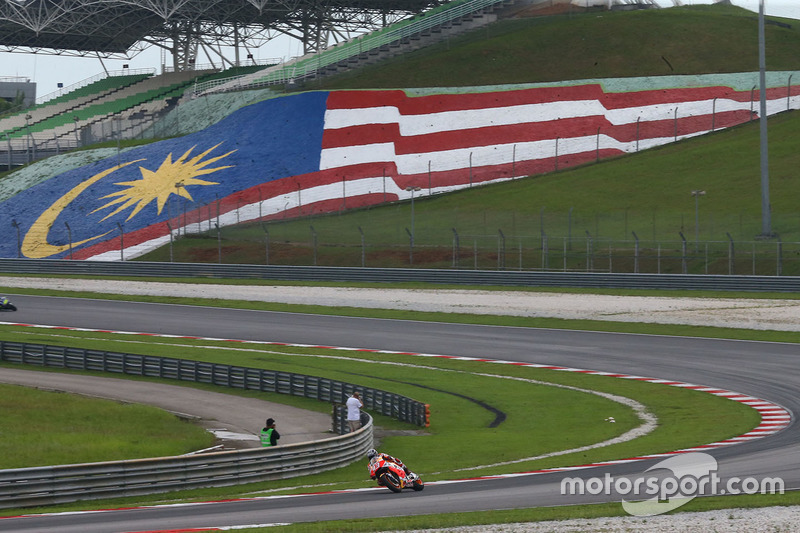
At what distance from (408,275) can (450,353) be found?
1749cm

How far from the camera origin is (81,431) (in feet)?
76.2

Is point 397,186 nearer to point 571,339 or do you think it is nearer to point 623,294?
point 623,294

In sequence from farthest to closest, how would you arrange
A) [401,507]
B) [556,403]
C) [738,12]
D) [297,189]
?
[738,12]
[297,189]
[556,403]
[401,507]

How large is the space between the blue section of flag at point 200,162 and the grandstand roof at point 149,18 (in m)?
12.9

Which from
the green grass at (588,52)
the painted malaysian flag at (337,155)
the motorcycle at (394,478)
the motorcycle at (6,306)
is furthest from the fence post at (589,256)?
the motorcycle at (394,478)

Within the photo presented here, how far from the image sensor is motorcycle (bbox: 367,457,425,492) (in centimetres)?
1672

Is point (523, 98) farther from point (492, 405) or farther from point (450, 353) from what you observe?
point (492, 405)

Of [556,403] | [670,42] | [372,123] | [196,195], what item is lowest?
[556,403]

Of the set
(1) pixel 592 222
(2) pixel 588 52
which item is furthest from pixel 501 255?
(2) pixel 588 52

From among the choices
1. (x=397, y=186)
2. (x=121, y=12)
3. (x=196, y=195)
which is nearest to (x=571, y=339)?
(x=397, y=186)

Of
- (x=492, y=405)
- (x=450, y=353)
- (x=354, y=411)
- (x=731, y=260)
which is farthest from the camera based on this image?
(x=731, y=260)

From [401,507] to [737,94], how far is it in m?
70.3

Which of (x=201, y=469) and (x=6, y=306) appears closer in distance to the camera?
(x=201, y=469)

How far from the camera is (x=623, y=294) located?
155ft
